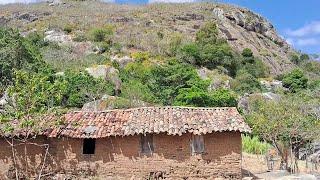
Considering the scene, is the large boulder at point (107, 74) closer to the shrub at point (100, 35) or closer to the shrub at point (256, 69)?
the shrub at point (100, 35)

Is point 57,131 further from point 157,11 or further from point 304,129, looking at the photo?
point 157,11

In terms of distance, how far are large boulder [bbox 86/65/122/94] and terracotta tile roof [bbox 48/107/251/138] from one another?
19.1 m

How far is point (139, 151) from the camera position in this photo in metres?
21.3

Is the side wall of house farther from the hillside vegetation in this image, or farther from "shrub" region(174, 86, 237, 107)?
"shrub" region(174, 86, 237, 107)

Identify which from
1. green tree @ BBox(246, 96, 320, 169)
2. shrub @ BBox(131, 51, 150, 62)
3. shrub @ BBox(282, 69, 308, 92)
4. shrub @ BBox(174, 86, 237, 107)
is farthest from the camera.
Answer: shrub @ BBox(131, 51, 150, 62)

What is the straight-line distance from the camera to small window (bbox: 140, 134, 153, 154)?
21359 mm

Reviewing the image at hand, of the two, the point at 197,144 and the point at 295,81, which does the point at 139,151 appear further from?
the point at 295,81

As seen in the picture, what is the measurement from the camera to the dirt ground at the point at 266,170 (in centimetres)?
2189

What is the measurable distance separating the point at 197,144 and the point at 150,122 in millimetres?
2359

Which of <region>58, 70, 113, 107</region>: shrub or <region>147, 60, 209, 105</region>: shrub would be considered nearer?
<region>58, 70, 113, 107</region>: shrub

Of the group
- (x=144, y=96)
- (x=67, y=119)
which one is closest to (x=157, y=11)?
(x=144, y=96)

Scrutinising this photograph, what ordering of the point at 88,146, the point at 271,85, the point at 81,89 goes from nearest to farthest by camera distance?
the point at 88,146
the point at 81,89
the point at 271,85

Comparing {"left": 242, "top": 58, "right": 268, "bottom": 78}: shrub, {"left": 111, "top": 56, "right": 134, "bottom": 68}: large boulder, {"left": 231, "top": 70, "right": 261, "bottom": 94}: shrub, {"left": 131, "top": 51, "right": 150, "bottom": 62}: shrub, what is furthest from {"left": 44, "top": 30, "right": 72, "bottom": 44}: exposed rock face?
{"left": 231, "top": 70, "right": 261, "bottom": 94}: shrub

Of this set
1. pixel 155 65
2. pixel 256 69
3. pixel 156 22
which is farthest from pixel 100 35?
pixel 256 69
